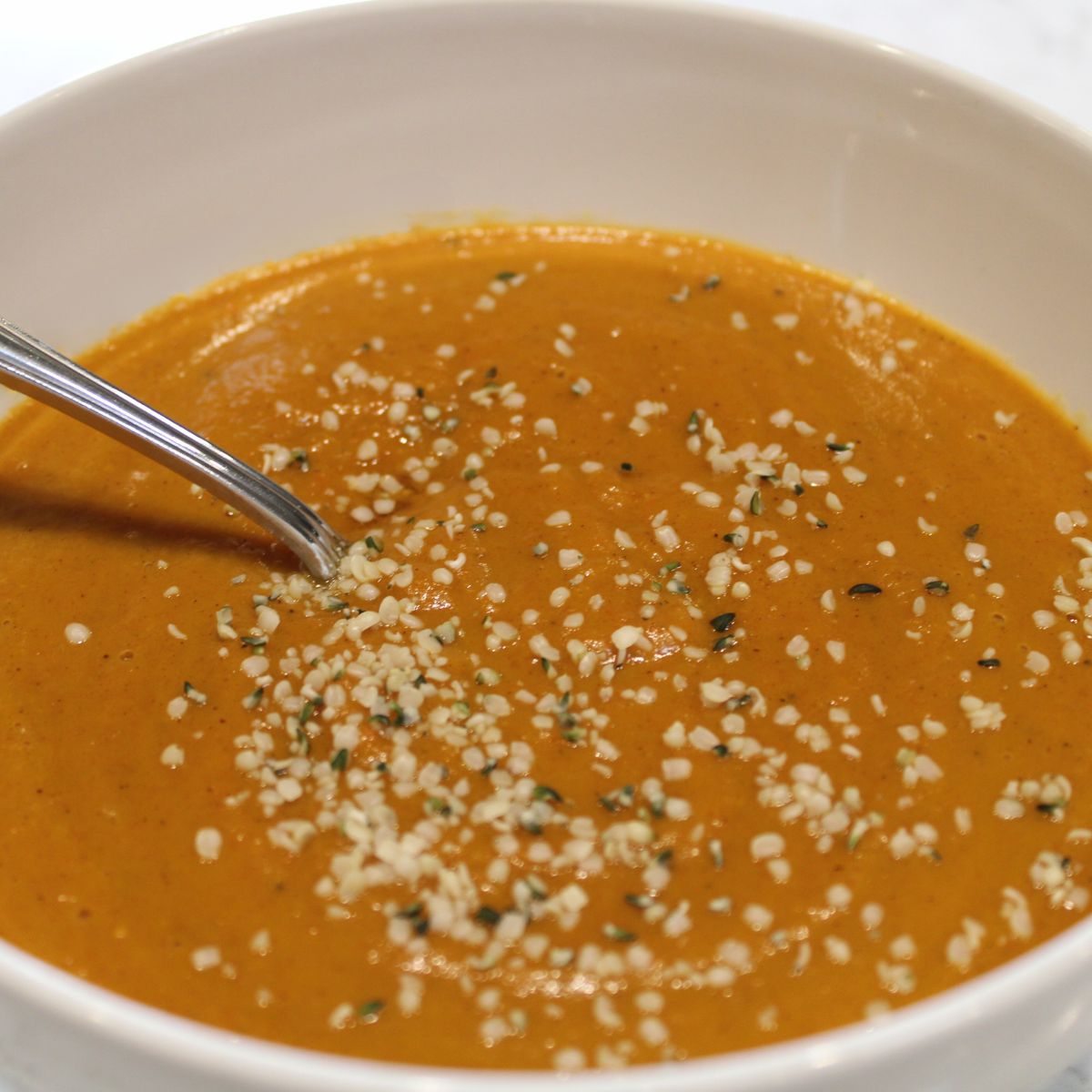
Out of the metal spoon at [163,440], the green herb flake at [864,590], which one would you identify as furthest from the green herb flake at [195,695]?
the green herb flake at [864,590]

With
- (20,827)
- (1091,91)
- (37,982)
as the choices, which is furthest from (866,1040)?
(1091,91)

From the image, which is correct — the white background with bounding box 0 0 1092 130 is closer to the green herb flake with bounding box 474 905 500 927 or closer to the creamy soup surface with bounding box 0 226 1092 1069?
the creamy soup surface with bounding box 0 226 1092 1069

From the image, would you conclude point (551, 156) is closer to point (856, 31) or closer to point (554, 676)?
point (856, 31)

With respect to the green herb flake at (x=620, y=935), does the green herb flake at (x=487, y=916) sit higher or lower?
higher

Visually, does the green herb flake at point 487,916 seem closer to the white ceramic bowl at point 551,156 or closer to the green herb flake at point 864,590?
the green herb flake at point 864,590

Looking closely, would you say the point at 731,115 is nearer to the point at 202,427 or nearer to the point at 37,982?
the point at 202,427

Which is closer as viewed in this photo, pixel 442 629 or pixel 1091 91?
pixel 442 629
